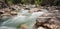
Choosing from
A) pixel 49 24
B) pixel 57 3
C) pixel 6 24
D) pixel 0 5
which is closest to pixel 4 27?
pixel 6 24

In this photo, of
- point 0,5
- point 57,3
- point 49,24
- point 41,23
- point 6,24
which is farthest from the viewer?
point 57,3

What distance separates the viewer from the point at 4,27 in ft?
29.4

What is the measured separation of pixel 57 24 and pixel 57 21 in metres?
0.32

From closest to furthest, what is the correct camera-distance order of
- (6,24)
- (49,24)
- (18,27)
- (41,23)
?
1. (49,24)
2. (41,23)
3. (18,27)
4. (6,24)

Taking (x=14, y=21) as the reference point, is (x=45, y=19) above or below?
above

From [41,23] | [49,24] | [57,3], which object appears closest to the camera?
[49,24]

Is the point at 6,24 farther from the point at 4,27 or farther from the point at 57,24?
the point at 57,24

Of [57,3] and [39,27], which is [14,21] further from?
[57,3]

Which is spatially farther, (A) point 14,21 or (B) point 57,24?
(A) point 14,21

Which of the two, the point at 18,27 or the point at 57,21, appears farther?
the point at 18,27

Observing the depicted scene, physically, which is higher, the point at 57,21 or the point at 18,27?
the point at 57,21

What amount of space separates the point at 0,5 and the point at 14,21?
602 cm

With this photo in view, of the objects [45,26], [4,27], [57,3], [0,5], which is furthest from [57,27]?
[57,3]

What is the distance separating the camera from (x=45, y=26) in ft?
23.4
